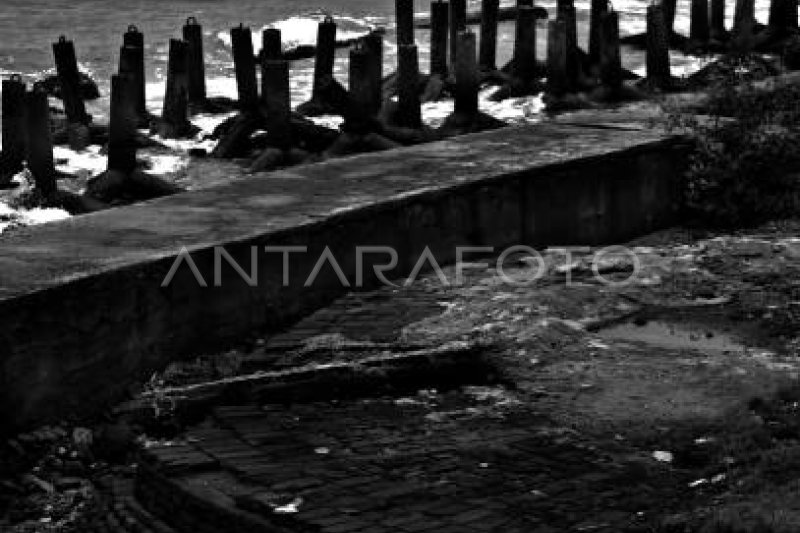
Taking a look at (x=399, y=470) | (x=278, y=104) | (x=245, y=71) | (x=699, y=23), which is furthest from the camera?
(x=699, y=23)

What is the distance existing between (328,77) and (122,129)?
6939 millimetres

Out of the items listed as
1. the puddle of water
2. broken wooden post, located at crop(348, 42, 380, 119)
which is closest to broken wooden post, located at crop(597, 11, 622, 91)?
broken wooden post, located at crop(348, 42, 380, 119)

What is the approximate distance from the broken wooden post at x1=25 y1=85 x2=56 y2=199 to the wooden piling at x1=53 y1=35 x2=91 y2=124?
4.45 metres

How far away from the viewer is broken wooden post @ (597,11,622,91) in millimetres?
20188

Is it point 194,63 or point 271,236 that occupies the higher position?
point 271,236

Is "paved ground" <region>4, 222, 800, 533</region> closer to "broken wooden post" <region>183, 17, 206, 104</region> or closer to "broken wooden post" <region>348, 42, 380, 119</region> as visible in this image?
"broken wooden post" <region>348, 42, 380, 119</region>

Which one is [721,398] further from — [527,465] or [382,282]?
[382,282]

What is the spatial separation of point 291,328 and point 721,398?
2.18 meters

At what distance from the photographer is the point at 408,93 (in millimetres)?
18594

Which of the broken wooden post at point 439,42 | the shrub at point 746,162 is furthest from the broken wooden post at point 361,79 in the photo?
the shrub at point 746,162

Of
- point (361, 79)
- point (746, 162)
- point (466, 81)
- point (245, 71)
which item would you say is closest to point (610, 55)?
point (466, 81)

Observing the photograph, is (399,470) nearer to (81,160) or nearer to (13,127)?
(13,127)

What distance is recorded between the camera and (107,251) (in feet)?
22.6

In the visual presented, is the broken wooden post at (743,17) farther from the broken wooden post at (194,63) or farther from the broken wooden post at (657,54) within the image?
the broken wooden post at (194,63)
